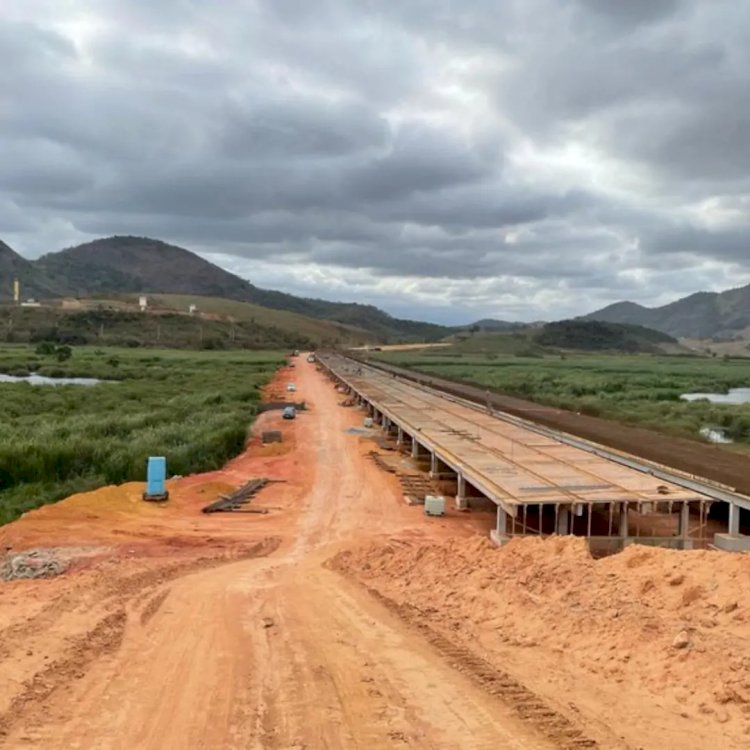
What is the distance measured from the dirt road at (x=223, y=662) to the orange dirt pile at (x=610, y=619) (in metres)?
0.72

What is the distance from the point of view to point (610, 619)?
7.39 metres

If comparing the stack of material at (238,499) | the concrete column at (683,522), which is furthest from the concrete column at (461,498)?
the concrete column at (683,522)

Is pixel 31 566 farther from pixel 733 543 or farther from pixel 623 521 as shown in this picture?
pixel 733 543


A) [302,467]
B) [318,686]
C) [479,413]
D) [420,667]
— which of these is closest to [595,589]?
[420,667]

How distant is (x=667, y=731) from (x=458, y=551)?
5.43 m

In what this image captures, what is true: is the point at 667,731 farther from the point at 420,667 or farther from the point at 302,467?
the point at 302,467

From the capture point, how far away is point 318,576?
10.5 m

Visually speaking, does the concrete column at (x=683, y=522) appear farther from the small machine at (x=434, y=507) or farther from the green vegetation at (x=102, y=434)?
the green vegetation at (x=102, y=434)

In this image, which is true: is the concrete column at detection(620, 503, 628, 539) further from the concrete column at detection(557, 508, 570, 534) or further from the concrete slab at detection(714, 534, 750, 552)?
the concrete slab at detection(714, 534, 750, 552)

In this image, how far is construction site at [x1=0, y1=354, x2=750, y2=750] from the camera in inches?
224

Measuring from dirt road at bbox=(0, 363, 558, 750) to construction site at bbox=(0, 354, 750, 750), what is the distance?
0.03 metres

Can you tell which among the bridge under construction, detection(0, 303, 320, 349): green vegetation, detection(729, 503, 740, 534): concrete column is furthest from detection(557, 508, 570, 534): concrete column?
detection(0, 303, 320, 349): green vegetation

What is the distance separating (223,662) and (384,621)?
1946 millimetres

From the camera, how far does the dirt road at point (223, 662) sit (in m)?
5.57
